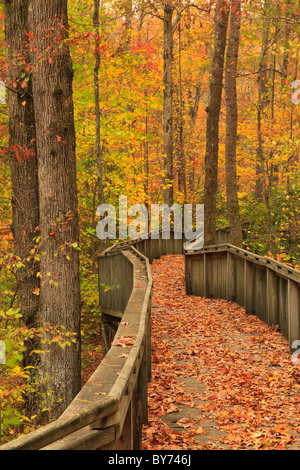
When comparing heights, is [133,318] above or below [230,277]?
above

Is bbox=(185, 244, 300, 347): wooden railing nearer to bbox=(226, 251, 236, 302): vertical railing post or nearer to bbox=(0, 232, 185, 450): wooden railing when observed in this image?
bbox=(226, 251, 236, 302): vertical railing post

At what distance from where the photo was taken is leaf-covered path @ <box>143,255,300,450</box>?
5445 mm

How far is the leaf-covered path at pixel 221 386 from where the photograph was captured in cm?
545

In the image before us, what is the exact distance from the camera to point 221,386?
718 cm

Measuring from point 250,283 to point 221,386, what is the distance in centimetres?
530

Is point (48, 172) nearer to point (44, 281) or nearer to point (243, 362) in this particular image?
point (44, 281)

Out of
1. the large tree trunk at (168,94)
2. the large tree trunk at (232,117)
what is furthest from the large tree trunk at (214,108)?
the large tree trunk at (168,94)

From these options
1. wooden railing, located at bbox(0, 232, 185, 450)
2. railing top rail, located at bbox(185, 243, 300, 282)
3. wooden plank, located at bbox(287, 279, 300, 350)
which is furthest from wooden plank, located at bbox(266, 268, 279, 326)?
wooden railing, located at bbox(0, 232, 185, 450)

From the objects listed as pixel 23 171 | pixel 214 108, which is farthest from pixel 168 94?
pixel 23 171

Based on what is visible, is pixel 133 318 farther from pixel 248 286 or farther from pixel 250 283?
pixel 248 286

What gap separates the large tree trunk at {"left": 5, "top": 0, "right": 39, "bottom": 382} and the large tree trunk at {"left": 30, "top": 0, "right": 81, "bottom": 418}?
73 centimetres

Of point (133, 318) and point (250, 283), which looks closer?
point (133, 318)

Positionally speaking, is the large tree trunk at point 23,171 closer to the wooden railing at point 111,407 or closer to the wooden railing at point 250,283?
the wooden railing at point 111,407

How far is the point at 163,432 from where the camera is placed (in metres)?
5.53
